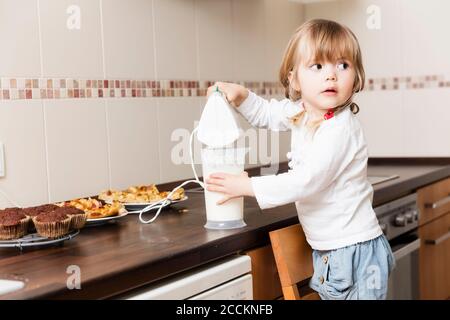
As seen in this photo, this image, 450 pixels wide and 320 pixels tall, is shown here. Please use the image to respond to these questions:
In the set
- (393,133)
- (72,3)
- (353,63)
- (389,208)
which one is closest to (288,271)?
(353,63)

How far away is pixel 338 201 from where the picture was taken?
140 cm

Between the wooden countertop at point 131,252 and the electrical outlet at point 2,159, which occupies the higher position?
the electrical outlet at point 2,159

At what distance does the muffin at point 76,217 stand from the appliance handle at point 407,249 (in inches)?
41.3

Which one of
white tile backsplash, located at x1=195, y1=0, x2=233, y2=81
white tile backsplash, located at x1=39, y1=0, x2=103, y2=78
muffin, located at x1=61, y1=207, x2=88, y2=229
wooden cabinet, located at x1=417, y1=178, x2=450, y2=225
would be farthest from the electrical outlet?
wooden cabinet, located at x1=417, y1=178, x2=450, y2=225

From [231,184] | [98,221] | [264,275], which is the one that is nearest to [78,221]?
[98,221]

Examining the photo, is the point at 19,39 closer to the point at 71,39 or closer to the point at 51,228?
the point at 71,39

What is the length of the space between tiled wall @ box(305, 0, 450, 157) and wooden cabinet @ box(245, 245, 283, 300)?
1.43 meters

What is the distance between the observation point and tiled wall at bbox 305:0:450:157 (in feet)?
8.62

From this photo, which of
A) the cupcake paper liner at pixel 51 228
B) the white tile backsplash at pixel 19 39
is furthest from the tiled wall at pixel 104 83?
the cupcake paper liner at pixel 51 228

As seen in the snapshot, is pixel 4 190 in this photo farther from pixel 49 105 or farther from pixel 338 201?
pixel 338 201

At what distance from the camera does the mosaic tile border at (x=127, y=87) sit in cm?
168

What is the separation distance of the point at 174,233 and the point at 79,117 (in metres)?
0.63

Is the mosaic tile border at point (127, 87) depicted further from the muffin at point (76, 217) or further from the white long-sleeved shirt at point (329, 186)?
the white long-sleeved shirt at point (329, 186)
